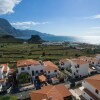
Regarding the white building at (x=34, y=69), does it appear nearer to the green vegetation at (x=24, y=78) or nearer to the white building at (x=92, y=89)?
the green vegetation at (x=24, y=78)

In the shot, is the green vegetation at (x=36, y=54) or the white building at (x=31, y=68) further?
the green vegetation at (x=36, y=54)

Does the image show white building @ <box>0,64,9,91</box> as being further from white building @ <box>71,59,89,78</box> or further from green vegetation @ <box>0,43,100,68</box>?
white building @ <box>71,59,89,78</box>

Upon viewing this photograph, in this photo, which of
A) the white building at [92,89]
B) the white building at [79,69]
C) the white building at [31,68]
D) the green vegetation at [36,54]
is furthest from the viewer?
the green vegetation at [36,54]

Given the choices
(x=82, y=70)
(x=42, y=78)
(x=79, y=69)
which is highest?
(x=79, y=69)

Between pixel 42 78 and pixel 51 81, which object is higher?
pixel 42 78

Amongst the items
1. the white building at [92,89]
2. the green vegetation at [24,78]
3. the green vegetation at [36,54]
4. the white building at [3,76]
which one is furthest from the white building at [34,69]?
the green vegetation at [36,54]

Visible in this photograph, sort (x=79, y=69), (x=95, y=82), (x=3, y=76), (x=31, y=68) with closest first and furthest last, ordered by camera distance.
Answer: (x=95, y=82) → (x=3, y=76) → (x=31, y=68) → (x=79, y=69)

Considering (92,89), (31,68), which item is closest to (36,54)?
(31,68)

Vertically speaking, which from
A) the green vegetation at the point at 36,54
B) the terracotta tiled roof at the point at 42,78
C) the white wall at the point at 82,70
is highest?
the white wall at the point at 82,70

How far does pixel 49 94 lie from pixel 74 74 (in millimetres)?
27968

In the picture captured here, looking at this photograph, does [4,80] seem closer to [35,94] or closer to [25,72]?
[25,72]

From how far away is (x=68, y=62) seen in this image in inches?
3150

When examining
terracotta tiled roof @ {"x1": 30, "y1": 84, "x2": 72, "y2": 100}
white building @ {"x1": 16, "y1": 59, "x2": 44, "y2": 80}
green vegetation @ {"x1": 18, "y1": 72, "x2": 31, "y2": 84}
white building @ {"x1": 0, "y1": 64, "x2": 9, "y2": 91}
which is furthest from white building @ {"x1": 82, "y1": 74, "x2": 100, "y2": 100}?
white building @ {"x1": 0, "y1": 64, "x2": 9, "y2": 91}

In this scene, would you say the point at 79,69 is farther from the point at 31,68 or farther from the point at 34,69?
the point at 31,68
